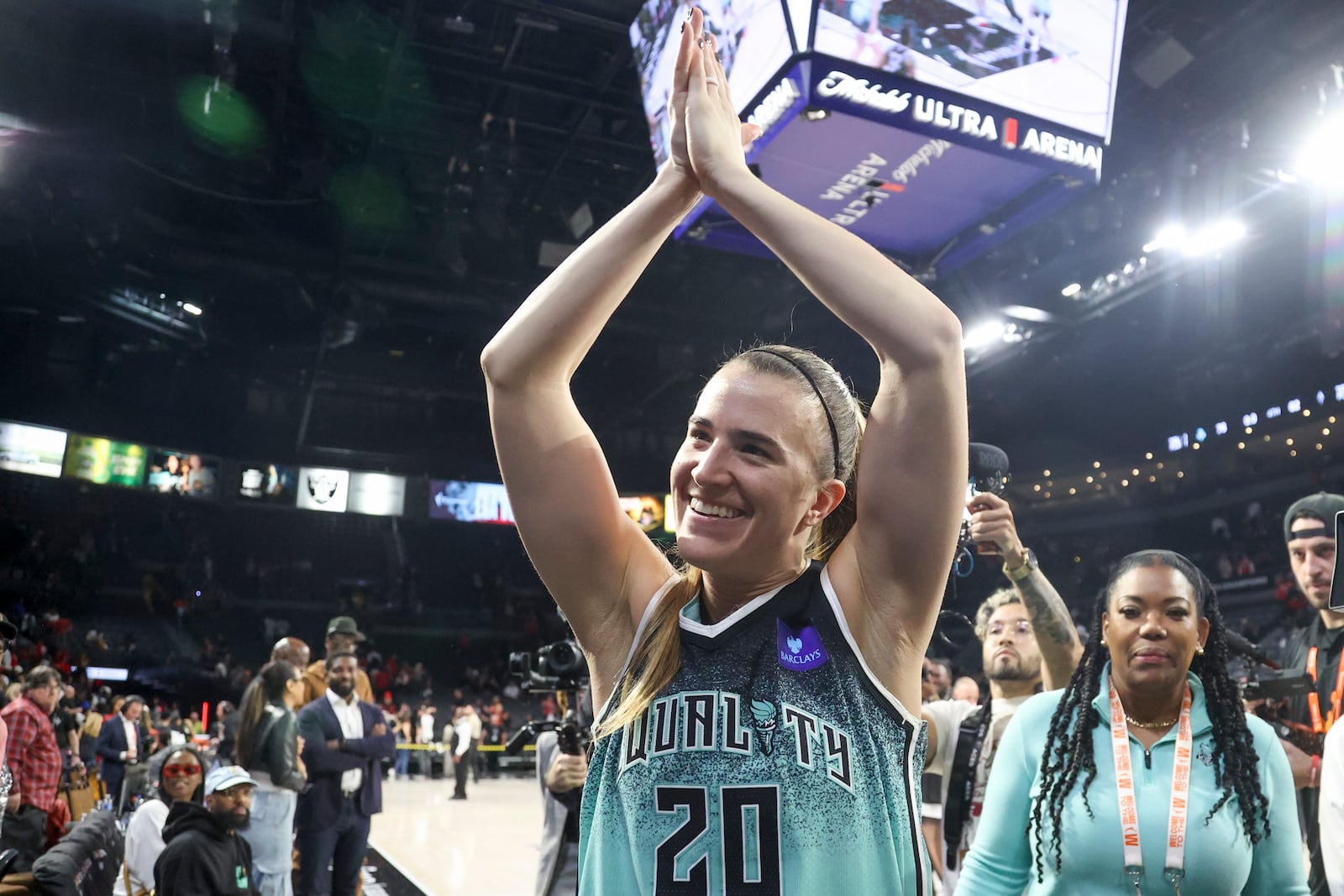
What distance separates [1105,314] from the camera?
1162 centimetres

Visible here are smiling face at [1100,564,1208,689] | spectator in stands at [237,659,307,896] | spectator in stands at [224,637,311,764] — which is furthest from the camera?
spectator in stands at [224,637,311,764]

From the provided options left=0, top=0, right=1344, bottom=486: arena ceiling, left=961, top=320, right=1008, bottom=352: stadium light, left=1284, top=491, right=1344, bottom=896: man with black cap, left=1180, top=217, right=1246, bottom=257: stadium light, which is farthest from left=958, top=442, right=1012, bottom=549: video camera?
left=961, top=320, right=1008, bottom=352: stadium light

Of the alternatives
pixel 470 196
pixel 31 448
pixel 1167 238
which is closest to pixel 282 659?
pixel 470 196

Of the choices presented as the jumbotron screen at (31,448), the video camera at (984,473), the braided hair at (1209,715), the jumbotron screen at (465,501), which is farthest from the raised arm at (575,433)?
the jumbotron screen at (465,501)

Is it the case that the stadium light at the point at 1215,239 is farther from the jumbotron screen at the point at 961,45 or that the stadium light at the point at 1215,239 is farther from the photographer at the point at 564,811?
the photographer at the point at 564,811

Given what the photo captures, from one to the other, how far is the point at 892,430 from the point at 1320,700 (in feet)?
9.80

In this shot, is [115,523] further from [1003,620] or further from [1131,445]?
[1003,620]

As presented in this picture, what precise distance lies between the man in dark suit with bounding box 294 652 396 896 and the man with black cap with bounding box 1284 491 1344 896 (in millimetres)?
4523

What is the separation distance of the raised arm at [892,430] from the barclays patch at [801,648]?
54 mm

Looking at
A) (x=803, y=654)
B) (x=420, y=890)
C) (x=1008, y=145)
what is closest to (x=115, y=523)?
(x=420, y=890)

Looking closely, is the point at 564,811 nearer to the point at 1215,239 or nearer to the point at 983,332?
the point at 1215,239

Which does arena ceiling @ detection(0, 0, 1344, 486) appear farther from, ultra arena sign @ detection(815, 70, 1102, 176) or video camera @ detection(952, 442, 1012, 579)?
video camera @ detection(952, 442, 1012, 579)

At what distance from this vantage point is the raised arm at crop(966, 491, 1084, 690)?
289cm

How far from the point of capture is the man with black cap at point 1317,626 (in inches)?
135
